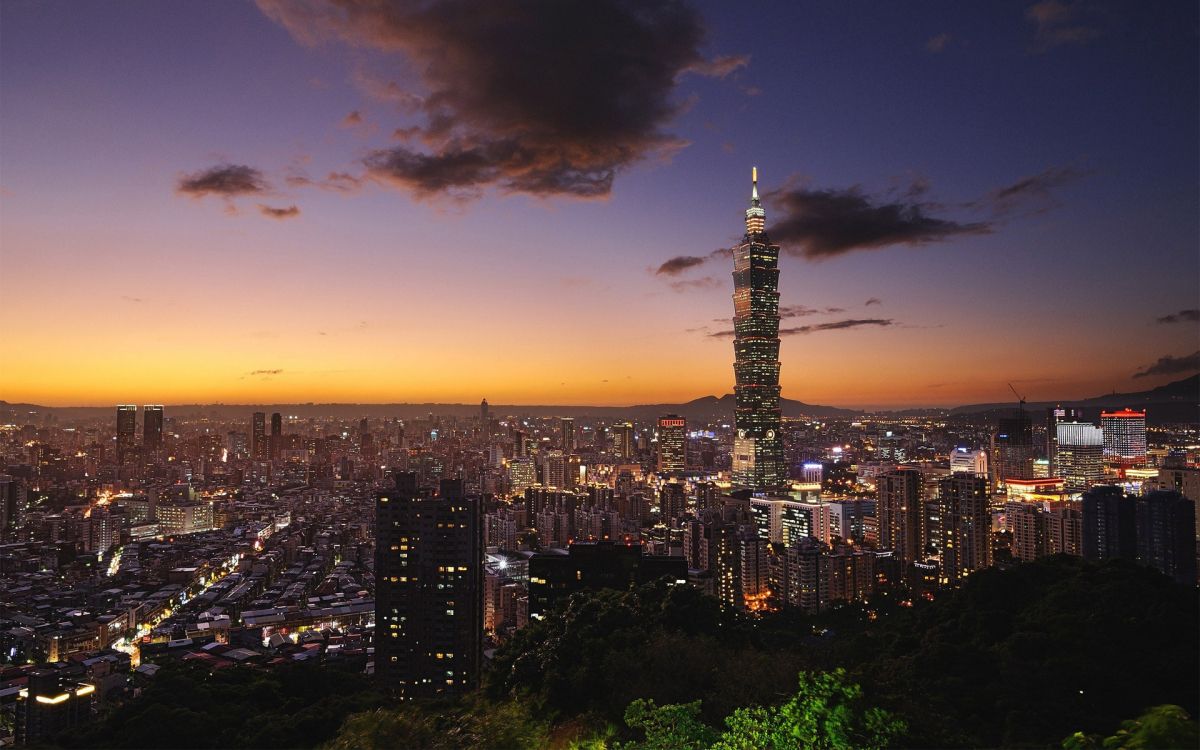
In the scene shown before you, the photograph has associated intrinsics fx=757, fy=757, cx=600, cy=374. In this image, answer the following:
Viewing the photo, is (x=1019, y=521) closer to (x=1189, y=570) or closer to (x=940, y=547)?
(x=940, y=547)

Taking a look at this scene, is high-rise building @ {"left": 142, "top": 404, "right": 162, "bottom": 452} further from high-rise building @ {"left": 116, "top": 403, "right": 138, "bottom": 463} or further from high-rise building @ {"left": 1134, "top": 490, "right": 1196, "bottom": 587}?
high-rise building @ {"left": 1134, "top": 490, "right": 1196, "bottom": 587}

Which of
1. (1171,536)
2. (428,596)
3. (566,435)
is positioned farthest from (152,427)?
(1171,536)

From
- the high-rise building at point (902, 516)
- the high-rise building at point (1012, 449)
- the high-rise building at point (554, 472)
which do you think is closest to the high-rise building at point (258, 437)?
the high-rise building at point (554, 472)

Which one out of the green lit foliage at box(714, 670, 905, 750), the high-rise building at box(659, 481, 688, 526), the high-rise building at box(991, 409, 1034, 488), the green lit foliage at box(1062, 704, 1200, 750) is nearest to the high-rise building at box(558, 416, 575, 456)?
the high-rise building at box(659, 481, 688, 526)

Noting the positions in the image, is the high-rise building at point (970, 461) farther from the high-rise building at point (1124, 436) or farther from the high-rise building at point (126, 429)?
the high-rise building at point (126, 429)

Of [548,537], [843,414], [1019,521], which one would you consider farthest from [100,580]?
[843,414]

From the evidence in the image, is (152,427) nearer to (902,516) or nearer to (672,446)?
(672,446)
